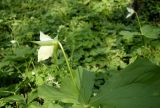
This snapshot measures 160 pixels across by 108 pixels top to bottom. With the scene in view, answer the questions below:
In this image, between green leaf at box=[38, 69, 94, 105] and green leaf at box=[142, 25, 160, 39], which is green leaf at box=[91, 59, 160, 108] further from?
green leaf at box=[142, 25, 160, 39]

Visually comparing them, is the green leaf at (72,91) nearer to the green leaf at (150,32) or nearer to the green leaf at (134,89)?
the green leaf at (134,89)

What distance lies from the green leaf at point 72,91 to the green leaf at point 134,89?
84 millimetres

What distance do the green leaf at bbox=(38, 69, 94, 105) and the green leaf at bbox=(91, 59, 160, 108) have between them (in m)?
0.08

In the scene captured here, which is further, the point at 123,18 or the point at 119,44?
the point at 123,18

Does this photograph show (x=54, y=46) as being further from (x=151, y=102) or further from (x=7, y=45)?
(x=7, y=45)

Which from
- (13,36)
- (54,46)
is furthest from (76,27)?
(54,46)

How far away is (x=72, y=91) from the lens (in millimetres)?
1846

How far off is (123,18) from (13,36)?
1565 mm

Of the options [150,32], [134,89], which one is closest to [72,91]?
[134,89]

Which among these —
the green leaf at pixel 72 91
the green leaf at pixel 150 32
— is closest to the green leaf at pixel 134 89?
the green leaf at pixel 72 91

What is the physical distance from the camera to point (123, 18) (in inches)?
177

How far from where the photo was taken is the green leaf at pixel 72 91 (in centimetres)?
178

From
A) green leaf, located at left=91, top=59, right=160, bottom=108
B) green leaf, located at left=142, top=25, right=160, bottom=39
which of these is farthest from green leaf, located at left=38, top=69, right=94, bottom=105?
green leaf, located at left=142, top=25, right=160, bottom=39

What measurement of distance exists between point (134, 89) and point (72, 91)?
0.39 meters
